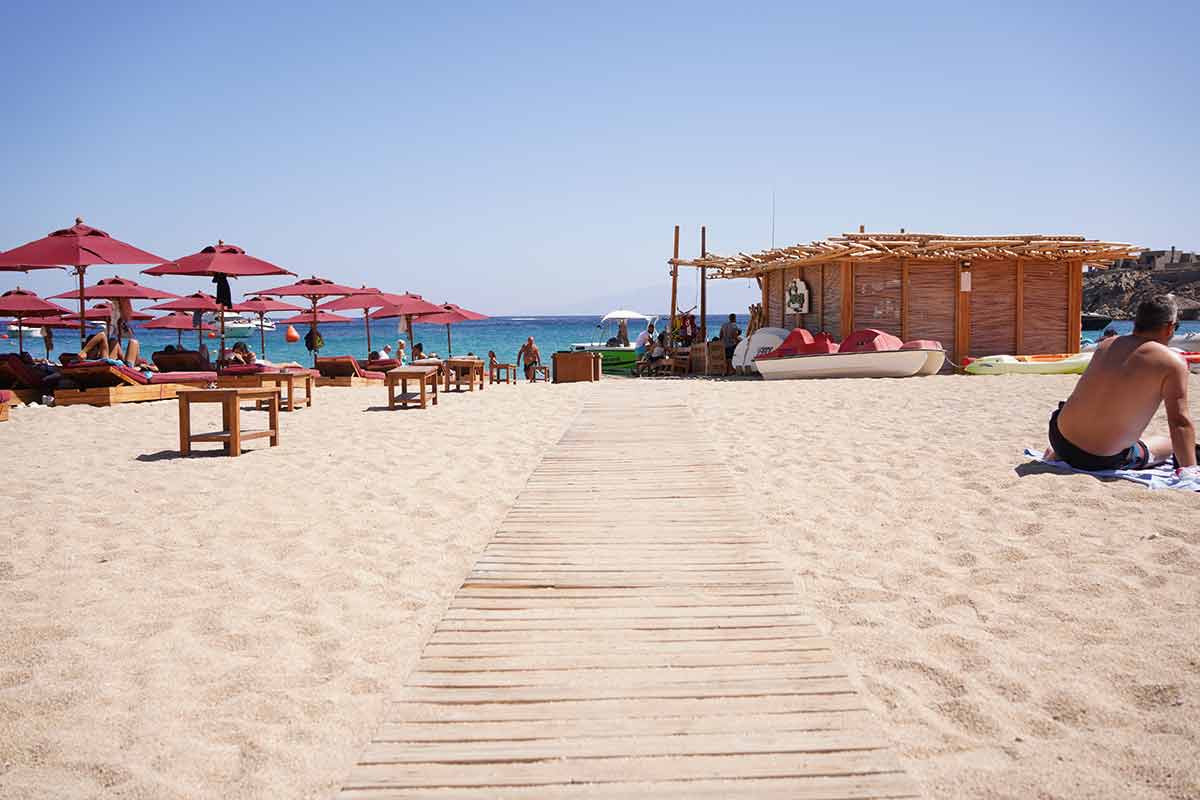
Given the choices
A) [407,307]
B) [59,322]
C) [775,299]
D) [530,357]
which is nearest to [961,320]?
[775,299]

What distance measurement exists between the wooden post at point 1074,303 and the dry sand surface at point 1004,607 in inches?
564

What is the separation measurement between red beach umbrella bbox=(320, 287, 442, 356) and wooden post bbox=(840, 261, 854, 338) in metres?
10.2

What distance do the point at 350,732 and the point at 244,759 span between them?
0.30 metres

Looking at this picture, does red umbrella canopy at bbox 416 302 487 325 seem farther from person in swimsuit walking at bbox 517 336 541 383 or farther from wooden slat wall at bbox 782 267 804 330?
wooden slat wall at bbox 782 267 804 330

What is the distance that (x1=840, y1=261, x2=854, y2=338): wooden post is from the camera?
17984 mm

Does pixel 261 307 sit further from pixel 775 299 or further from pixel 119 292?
pixel 775 299

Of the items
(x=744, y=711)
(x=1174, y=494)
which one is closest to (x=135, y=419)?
(x=744, y=711)

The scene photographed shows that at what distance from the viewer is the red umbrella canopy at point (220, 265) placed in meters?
14.1

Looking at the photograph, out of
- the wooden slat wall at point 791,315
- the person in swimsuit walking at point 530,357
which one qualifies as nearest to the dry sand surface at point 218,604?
the wooden slat wall at point 791,315

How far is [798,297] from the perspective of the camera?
19.8 m

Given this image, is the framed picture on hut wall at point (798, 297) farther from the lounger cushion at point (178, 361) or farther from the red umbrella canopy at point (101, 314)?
the red umbrella canopy at point (101, 314)

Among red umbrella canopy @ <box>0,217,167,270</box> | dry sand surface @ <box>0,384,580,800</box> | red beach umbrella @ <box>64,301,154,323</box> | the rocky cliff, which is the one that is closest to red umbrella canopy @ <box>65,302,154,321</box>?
red beach umbrella @ <box>64,301,154,323</box>

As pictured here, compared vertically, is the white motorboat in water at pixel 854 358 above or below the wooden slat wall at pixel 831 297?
below

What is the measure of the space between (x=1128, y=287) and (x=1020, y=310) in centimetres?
7988
